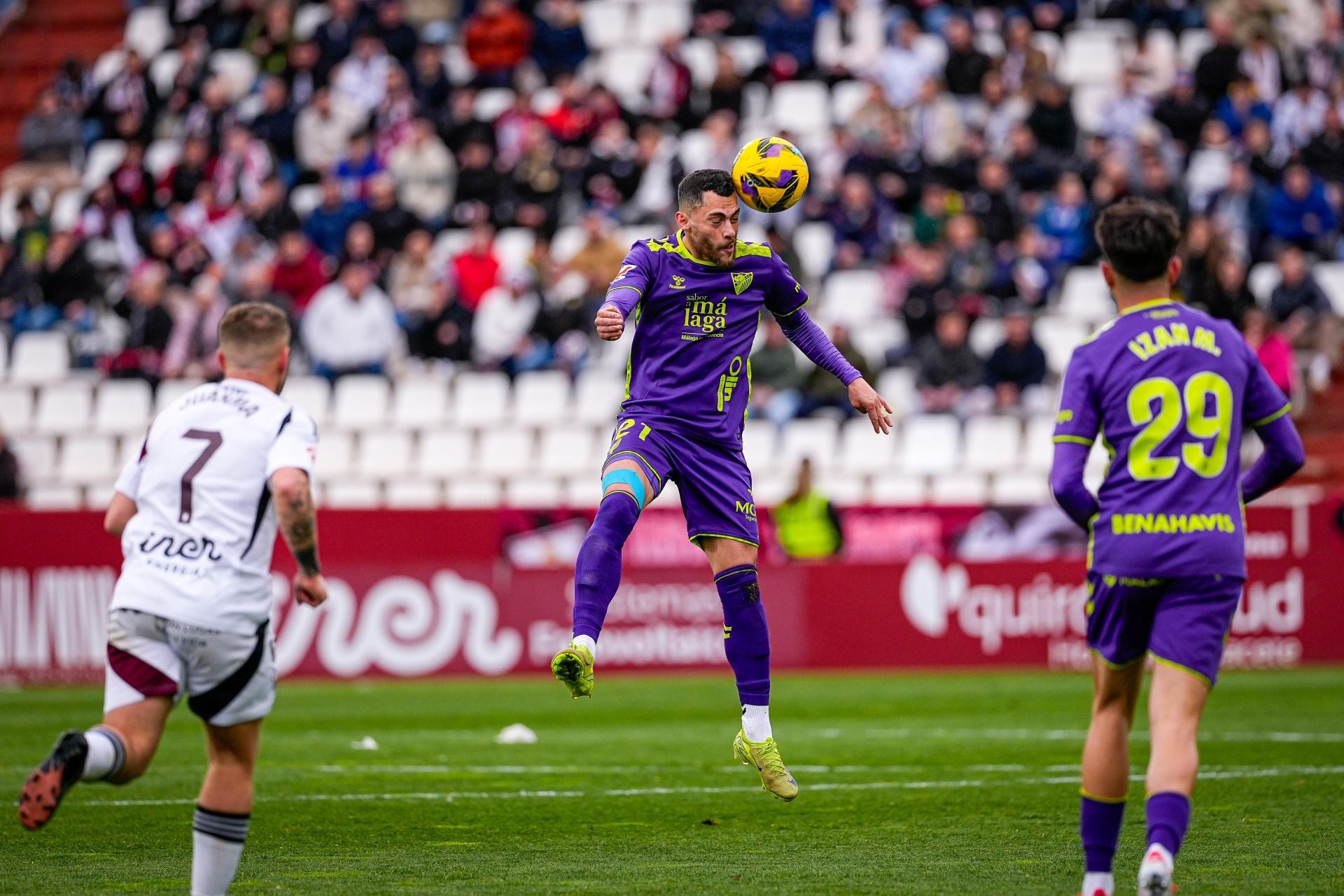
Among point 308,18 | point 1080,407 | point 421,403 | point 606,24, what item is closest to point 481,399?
point 421,403

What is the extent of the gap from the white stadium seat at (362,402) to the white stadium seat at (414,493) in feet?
4.16

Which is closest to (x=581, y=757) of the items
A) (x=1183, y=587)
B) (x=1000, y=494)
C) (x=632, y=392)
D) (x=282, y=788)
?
(x=282, y=788)

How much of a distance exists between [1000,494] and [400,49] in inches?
409

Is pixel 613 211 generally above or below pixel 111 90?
below

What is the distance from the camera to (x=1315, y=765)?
10156 mm

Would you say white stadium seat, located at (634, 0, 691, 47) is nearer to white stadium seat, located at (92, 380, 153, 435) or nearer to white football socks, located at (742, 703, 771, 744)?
white stadium seat, located at (92, 380, 153, 435)

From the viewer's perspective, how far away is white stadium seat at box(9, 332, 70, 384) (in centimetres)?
2217

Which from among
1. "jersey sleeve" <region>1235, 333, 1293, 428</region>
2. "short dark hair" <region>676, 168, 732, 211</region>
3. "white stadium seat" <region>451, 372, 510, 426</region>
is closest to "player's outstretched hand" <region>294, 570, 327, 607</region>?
"jersey sleeve" <region>1235, 333, 1293, 428</region>

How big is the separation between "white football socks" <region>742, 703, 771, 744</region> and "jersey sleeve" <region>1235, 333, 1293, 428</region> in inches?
117

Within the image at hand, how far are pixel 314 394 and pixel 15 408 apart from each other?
3.66 m

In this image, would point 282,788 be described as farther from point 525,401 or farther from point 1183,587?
point 525,401

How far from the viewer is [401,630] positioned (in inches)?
680

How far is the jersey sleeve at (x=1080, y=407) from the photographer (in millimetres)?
5750

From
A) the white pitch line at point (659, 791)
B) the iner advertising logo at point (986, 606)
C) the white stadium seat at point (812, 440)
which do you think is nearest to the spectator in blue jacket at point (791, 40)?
the white stadium seat at point (812, 440)
